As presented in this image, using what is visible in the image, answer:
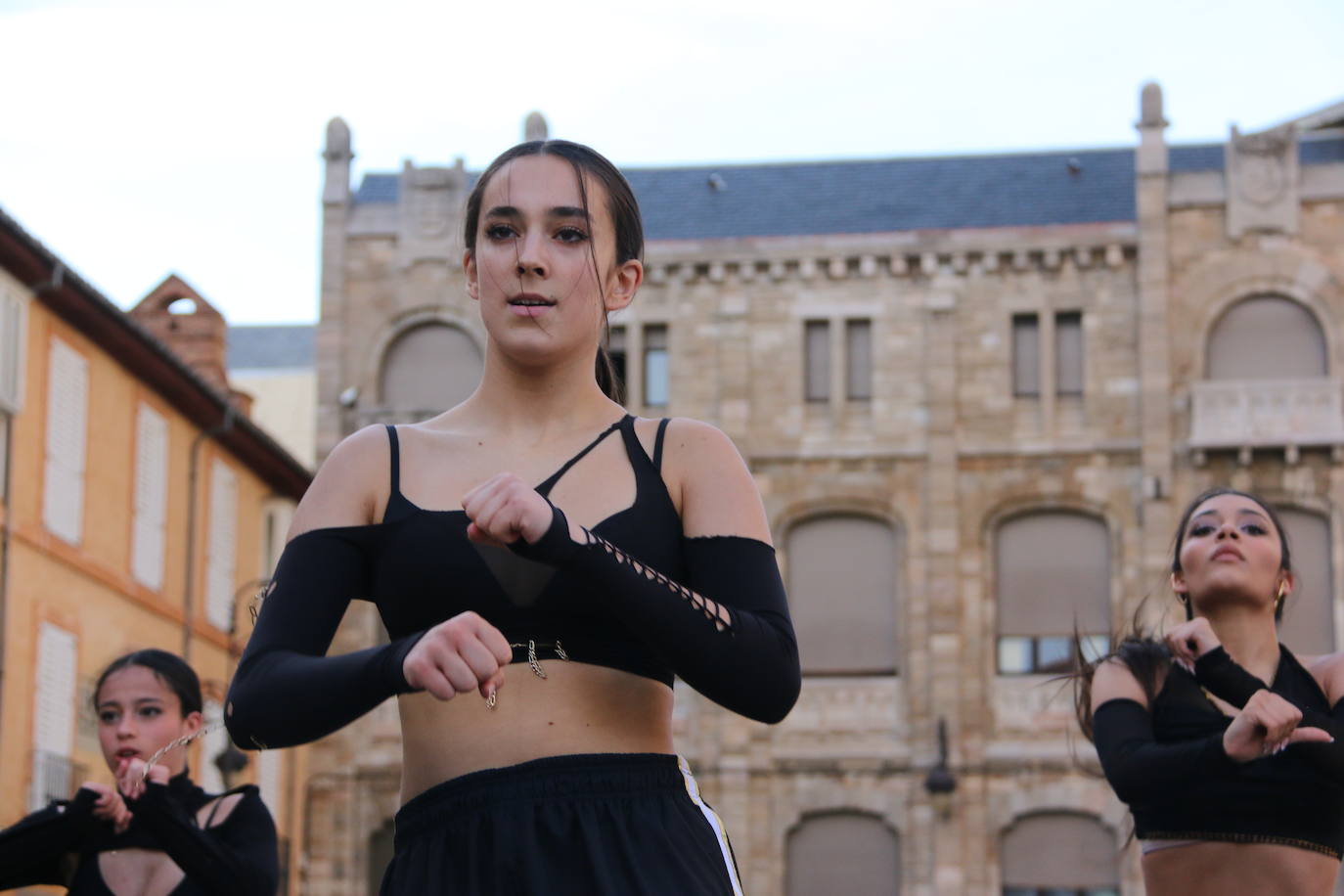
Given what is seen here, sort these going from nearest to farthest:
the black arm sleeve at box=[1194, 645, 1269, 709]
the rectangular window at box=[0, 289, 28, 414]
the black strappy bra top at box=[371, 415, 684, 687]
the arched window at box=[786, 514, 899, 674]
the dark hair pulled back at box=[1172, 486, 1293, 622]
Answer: the black strappy bra top at box=[371, 415, 684, 687]
the black arm sleeve at box=[1194, 645, 1269, 709]
the dark hair pulled back at box=[1172, 486, 1293, 622]
the rectangular window at box=[0, 289, 28, 414]
the arched window at box=[786, 514, 899, 674]

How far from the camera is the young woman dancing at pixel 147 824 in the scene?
5.61m

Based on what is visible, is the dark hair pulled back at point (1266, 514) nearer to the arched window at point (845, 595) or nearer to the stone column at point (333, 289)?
the arched window at point (845, 595)

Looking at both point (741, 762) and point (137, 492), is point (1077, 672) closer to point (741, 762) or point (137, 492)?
point (137, 492)

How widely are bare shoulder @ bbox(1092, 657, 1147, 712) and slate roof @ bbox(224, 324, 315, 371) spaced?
53689mm

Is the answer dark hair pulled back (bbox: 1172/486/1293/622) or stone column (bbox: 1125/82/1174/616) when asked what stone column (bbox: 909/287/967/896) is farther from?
dark hair pulled back (bbox: 1172/486/1293/622)

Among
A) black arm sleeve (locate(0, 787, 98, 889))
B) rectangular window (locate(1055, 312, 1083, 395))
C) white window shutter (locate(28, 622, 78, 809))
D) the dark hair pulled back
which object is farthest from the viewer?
rectangular window (locate(1055, 312, 1083, 395))

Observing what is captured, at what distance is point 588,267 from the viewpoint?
11.0ft

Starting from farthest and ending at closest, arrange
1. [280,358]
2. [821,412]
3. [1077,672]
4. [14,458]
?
[280,358] → [821,412] → [14,458] → [1077,672]

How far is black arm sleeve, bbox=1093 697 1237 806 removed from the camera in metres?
5.14

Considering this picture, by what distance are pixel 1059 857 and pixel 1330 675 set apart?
31732 millimetres

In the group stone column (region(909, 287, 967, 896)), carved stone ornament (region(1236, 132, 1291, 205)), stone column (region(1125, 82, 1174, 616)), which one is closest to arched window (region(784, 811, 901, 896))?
stone column (region(909, 287, 967, 896))

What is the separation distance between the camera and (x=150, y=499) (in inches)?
1298

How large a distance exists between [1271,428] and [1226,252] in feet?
10.6

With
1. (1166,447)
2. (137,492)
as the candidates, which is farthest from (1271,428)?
(137,492)
